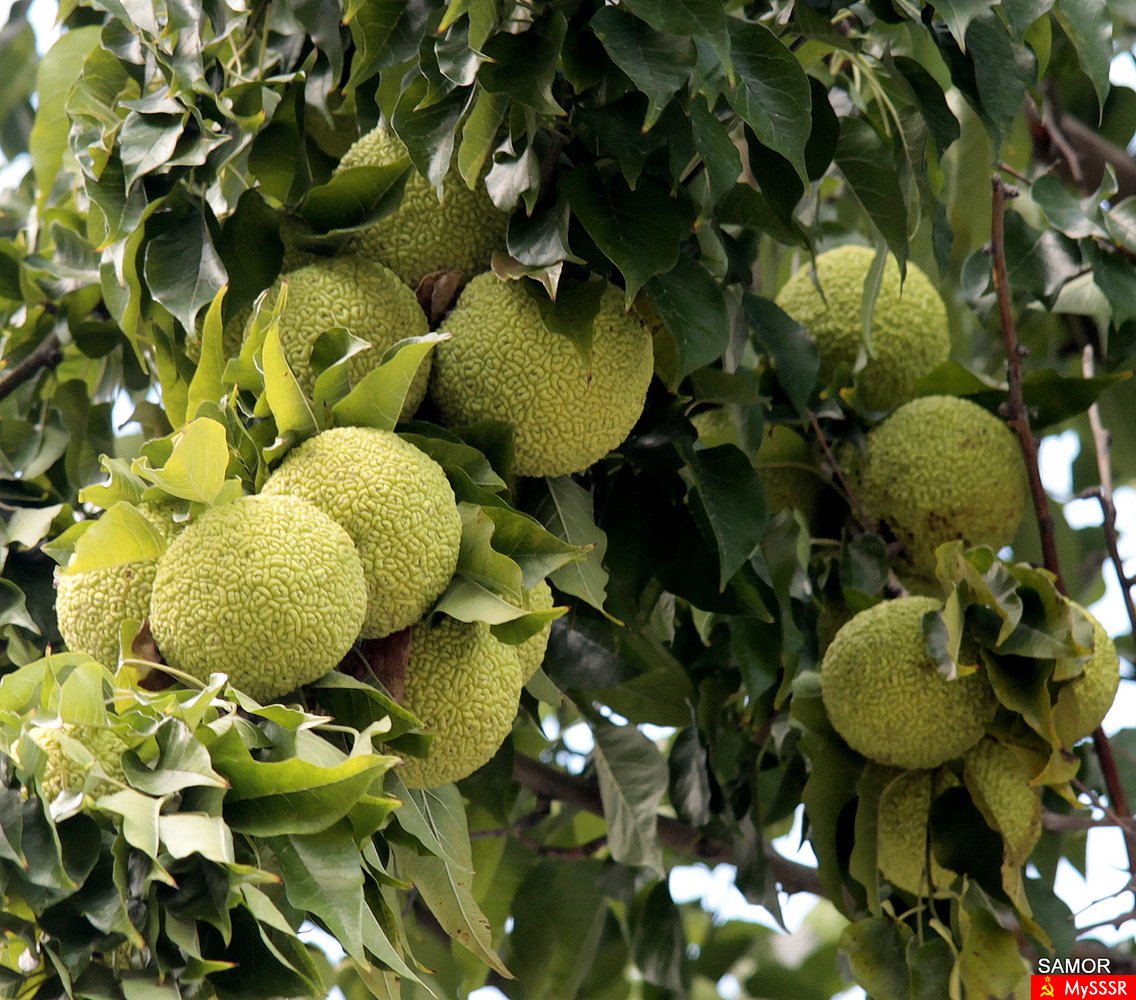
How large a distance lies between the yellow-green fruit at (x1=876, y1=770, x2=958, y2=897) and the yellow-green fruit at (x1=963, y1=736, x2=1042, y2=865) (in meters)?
0.05

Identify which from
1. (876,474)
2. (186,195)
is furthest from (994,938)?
(186,195)

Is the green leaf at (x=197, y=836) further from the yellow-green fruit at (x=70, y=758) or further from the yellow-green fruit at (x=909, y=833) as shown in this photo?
the yellow-green fruit at (x=909, y=833)

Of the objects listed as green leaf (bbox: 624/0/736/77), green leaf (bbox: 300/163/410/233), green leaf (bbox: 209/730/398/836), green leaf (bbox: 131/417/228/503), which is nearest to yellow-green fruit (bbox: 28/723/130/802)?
green leaf (bbox: 209/730/398/836)

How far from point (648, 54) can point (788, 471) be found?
75 centimetres

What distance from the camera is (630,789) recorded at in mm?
1707

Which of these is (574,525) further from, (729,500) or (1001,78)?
(1001,78)

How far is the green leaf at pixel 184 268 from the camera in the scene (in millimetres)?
1315

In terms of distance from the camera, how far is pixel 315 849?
3.26 feet

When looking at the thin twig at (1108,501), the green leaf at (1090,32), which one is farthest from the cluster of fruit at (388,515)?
the thin twig at (1108,501)

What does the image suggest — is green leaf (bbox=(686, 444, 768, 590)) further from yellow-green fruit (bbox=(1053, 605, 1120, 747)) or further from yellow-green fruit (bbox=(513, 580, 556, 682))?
yellow-green fruit (bbox=(1053, 605, 1120, 747))

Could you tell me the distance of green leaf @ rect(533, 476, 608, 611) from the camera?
132 cm

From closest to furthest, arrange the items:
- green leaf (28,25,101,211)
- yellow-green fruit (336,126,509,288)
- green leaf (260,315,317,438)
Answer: green leaf (260,315,317,438) < yellow-green fruit (336,126,509,288) < green leaf (28,25,101,211)

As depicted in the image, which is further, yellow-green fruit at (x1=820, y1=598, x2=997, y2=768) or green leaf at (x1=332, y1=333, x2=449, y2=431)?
yellow-green fruit at (x1=820, y1=598, x2=997, y2=768)

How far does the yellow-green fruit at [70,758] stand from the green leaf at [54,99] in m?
1.08
